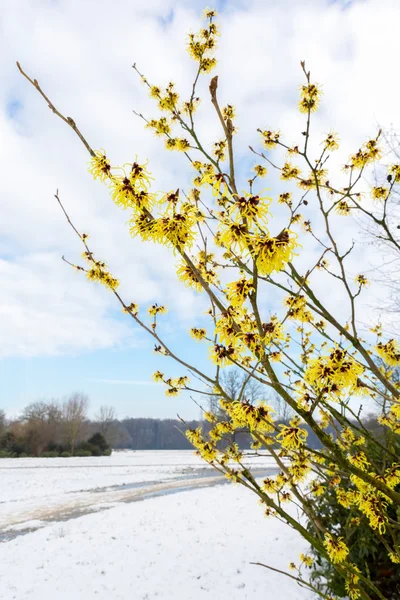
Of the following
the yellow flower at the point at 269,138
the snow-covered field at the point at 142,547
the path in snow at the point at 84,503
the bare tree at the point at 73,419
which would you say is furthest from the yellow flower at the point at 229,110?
the bare tree at the point at 73,419

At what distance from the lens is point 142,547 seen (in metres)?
8.39

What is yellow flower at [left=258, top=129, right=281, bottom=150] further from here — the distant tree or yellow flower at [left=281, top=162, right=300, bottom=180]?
the distant tree

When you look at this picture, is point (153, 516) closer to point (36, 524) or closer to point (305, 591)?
point (36, 524)

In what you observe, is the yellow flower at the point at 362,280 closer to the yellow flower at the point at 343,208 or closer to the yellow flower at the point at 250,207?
the yellow flower at the point at 343,208

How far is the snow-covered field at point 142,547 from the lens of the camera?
618 centimetres

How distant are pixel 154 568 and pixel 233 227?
7815 mm

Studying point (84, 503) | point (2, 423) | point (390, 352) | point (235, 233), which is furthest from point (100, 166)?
point (2, 423)

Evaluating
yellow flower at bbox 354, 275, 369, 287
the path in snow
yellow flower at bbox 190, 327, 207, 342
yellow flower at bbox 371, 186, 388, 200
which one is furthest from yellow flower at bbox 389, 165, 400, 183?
the path in snow

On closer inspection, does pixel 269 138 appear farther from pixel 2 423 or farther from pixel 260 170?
pixel 2 423

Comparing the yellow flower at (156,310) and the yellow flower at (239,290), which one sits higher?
the yellow flower at (156,310)

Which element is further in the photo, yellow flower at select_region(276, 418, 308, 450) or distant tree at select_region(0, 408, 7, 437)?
distant tree at select_region(0, 408, 7, 437)

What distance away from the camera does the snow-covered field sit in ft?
20.3

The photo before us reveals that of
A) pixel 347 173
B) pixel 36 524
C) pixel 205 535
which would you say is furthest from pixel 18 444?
pixel 347 173

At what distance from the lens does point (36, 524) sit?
1062cm
